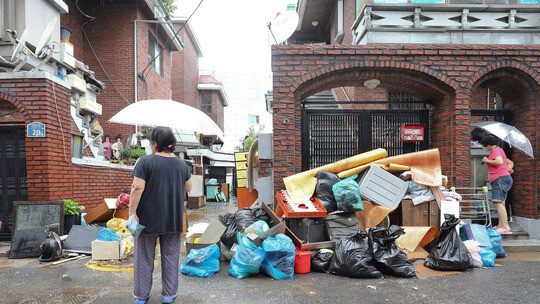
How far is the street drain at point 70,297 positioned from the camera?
3720 millimetres

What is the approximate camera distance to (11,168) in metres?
6.42

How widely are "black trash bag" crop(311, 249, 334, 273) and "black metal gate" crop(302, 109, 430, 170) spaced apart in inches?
93.7

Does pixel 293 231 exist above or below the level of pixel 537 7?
below

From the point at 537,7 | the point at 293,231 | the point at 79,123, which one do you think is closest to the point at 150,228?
the point at 293,231

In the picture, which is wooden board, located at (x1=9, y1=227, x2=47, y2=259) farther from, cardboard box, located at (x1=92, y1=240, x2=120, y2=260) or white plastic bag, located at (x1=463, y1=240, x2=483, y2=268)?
white plastic bag, located at (x1=463, y1=240, x2=483, y2=268)

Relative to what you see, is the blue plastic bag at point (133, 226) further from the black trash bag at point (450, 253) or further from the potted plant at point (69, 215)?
the black trash bag at point (450, 253)

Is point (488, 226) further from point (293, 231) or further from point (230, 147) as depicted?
point (230, 147)

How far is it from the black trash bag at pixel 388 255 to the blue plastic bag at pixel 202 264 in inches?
86.0

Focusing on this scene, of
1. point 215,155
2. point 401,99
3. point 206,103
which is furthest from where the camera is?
point 206,103

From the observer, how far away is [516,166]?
23.2 ft

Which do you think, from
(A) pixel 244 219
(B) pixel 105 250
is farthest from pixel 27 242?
(A) pixel 244 219

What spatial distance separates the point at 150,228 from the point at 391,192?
3949mm

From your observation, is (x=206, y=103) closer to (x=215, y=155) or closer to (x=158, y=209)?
(x=215, y=155)

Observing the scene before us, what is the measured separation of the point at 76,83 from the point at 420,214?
9.21 meters
